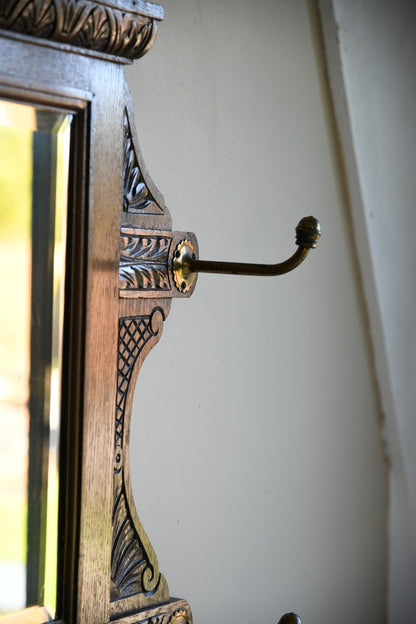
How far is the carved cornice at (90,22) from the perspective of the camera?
44 centimetres

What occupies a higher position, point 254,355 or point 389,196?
point 389,196

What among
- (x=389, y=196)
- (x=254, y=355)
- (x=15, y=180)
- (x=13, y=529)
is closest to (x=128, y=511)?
(x=13, y=529)

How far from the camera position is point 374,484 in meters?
1.27

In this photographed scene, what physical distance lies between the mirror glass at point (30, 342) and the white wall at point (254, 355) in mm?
406

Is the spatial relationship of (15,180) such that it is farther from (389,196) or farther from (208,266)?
(389,196)

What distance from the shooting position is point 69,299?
1.61ft

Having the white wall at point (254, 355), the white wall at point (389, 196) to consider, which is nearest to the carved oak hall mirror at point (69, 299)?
the white wall at point (254, 355)

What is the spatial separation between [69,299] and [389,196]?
807 millimetres

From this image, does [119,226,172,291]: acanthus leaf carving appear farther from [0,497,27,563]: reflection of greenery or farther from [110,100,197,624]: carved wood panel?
[0,497,27,563]: reflection of greenery

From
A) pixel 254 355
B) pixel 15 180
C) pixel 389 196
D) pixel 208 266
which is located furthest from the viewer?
pixel 389 196

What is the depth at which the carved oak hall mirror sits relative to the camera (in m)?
0.46

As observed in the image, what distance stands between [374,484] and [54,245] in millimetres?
914

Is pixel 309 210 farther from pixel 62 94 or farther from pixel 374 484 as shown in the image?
pixel 62 94

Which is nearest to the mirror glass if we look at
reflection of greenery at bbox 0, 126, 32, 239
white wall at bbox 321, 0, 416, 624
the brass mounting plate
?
reflection of greenery at bbox 0, 126, 32, 239
